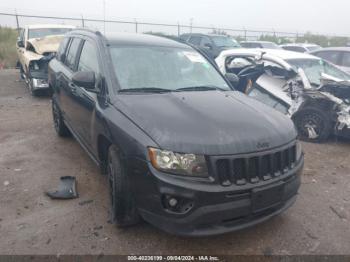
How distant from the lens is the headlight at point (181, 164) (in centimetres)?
280

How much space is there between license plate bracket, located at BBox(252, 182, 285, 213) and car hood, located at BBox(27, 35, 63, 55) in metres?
8.71

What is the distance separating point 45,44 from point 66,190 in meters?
7.26

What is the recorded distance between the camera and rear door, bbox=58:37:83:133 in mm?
4875

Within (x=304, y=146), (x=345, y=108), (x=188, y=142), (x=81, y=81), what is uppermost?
(x=81, y=81)

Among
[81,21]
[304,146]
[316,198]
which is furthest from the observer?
[81,21]

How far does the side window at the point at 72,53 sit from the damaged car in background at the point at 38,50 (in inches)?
175

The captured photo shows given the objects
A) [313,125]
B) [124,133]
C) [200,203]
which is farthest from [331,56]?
[200,203]

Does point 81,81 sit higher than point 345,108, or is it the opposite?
point 81,81

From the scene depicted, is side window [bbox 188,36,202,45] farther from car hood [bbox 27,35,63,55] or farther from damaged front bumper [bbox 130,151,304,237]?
damaged front bumper [bbox 130,151,304,237]

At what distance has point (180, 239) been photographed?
3.36 metres

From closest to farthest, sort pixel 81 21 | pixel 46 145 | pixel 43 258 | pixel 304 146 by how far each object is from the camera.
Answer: pixel 43 258, pixel 46 145, pixel 304 146, pixel 81 21

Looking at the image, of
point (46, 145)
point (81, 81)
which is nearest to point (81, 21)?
point (46, 145)

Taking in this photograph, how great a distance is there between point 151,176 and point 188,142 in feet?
1.33

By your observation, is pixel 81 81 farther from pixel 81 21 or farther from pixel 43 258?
pixel 81 21
